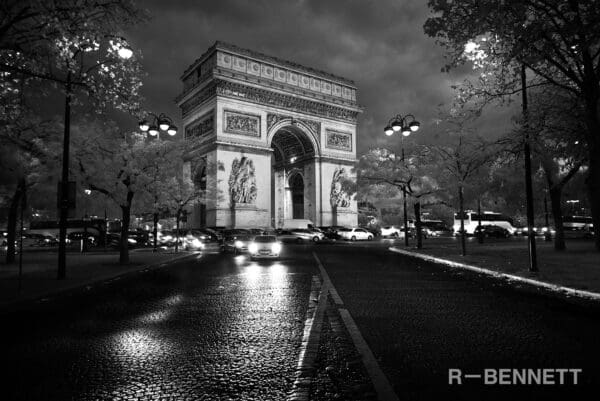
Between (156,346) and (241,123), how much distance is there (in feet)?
143

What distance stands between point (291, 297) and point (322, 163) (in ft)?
148

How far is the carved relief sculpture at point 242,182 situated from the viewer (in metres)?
45.4

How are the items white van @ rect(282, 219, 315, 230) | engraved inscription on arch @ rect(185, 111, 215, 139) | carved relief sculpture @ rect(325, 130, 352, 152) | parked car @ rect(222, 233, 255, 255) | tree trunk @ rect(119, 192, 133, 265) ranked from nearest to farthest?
tree trunk @ rect(119, 192, 133, 265) < parked car @ rect(222, 233, 255, 255) < engraved inscription on arch @ rect(185, 111, 215, 139) < white van @ rect(282, 219, 315, 230) < carved relief sculpture @ rect(325, 130, 352, 152)

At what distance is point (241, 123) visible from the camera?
156ft

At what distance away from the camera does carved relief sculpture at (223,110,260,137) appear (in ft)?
151

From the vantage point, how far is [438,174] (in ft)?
82.6

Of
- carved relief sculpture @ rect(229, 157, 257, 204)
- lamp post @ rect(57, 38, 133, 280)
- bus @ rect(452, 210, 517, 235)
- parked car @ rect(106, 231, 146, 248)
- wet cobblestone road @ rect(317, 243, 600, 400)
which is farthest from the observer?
bus @ rect(452, 210, 517, 235)

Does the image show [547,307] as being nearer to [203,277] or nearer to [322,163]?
[203,277]

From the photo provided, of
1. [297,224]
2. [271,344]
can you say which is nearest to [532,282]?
[271,344]

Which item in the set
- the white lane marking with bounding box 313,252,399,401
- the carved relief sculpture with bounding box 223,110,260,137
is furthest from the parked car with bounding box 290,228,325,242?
the white lane marking with bounding box 313,252,399,401

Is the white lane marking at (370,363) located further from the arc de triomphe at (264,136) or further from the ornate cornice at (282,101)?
the ornate cornice at (282,101)

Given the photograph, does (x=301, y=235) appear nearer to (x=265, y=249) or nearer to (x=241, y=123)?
(x=241, y=123)

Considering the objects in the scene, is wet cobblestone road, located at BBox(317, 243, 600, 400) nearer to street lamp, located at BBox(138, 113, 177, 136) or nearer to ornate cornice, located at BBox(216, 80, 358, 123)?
street lamp, located at BBox(138, 113, 177, 136)

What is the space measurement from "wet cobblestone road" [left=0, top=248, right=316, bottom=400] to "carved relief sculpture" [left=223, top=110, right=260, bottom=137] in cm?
3756
